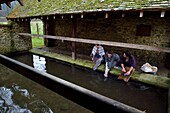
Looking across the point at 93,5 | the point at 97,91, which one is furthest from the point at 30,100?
the point at 93,5

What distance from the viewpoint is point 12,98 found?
5.31 m

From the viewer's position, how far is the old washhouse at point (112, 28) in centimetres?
582

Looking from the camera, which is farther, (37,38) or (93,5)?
(37,38)

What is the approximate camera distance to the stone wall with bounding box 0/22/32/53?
37.3ft

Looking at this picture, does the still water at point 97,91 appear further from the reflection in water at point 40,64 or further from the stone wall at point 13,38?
the stone wall at point 13,38

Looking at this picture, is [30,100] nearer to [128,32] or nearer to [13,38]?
[128,32]

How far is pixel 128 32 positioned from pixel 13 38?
8582 millimetres

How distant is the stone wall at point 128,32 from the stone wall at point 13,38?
3621 millimetres

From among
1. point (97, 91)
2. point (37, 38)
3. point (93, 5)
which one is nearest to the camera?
point (97, 91)

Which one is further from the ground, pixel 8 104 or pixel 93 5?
pixel 93 5

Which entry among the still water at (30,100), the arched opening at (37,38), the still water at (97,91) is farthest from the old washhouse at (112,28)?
the still water at (30,100)

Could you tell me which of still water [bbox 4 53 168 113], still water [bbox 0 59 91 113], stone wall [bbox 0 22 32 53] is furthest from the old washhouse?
still water [bbox 0 59 91 113]

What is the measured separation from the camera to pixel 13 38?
11.9 m

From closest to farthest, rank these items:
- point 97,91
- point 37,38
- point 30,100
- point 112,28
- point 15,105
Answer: point 15,105 → point 30,100 → point 97,91 → point 112,28 → point 37,38
